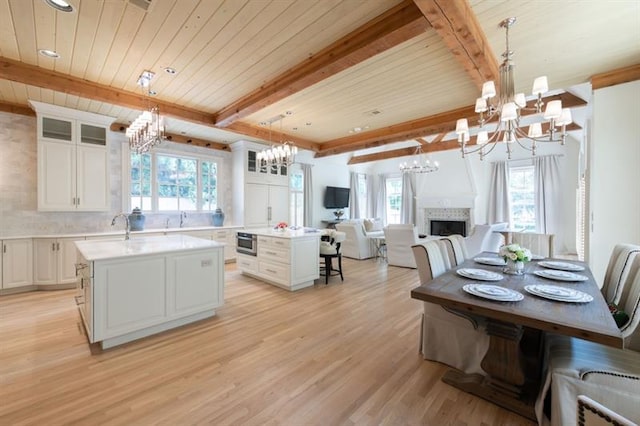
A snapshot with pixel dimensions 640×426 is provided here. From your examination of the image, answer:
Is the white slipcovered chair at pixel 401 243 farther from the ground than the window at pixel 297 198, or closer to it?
closer to it

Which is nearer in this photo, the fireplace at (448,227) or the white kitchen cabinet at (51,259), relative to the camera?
the white kitchen cabinet at (51,259)

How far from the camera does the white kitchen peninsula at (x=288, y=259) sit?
167 inches

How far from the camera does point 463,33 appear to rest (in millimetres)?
2234

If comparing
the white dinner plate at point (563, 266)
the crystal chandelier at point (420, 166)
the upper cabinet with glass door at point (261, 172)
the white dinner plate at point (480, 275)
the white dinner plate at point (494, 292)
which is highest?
the crystal chandelier at point (420, 166)

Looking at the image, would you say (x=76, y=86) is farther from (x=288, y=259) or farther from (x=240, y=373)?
(x=240, y=373)

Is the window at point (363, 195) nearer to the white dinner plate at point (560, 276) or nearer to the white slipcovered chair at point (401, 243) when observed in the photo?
the white slipcovered chair at point (401, 243)

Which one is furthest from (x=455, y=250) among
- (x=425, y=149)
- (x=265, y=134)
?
(x=425, y=149)

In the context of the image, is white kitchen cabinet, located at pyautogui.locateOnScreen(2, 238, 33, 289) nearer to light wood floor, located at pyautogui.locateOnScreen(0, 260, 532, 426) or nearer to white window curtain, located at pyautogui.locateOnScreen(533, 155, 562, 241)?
light wood floor, located at pyautogui.locateOnScreen(0, 260, 532, 426)

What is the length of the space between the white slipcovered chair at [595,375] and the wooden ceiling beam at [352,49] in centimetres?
244

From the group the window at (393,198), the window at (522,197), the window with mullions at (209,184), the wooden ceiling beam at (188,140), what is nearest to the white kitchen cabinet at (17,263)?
the wooden ceiling beam at (188,140)

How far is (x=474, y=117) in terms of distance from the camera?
456 cm

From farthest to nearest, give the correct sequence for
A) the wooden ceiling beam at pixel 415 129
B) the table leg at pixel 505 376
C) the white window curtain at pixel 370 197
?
the white window curtain at pixel 370 197 < the wooden ceiling beam at pixel 415 129 < the table leg at pixel 505 376

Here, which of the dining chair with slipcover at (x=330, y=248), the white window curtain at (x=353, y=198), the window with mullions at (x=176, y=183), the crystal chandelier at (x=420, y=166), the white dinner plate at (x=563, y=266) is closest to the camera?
the white dinner plate at (x=563, y=266)

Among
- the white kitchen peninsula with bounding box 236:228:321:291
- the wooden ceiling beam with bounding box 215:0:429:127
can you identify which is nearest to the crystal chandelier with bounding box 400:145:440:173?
the white kitchen peninsula with bounding box 236:228:321:291
